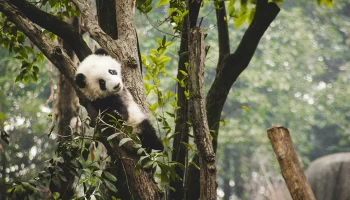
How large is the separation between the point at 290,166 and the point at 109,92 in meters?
1.65

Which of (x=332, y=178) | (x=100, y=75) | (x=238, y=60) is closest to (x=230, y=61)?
(x=238, y=60)

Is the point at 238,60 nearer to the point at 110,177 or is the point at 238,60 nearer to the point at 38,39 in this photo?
the point at 110,177

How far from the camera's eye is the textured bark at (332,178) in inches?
324

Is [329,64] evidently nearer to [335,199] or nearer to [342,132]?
[342,132]

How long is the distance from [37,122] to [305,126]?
918cm

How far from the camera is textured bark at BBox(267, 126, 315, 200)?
342cm

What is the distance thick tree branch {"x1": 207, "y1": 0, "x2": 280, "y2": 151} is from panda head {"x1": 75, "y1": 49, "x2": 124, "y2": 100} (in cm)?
81

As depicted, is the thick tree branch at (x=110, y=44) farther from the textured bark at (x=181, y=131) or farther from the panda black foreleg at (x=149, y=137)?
the panda black foreleg at (x=149, y=137)

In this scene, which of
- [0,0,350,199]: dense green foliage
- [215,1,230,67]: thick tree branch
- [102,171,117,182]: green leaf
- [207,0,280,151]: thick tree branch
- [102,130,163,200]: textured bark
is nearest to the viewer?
[102,171,117,182]: green leaf

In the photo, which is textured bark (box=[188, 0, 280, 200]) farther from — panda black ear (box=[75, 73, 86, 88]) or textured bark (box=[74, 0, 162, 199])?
panda black ear (box=[75, 73, 86, 88])

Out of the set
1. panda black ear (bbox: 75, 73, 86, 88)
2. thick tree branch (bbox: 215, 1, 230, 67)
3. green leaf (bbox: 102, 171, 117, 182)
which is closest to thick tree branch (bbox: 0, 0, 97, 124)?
panda black ear (bbox: 75, 73, 86, 88)

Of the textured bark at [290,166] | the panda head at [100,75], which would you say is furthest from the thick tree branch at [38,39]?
the textured bark at [290,166]

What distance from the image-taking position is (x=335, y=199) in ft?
27.0

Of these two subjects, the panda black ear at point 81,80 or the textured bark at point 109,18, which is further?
the panda black ear at point 81,80
